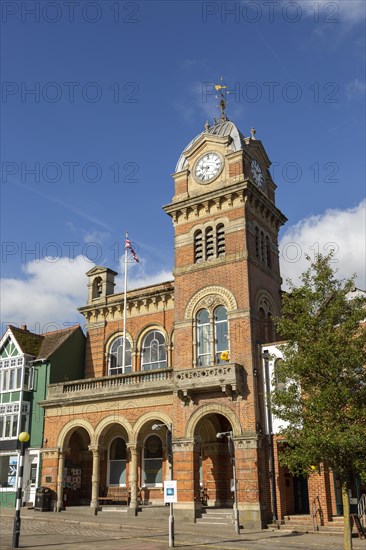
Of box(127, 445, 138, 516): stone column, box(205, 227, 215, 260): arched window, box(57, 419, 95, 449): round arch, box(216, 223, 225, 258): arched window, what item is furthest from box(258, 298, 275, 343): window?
box(57, 419, 95, 449): round arch

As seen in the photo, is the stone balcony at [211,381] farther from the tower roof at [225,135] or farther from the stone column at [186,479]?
the tower roof at [225,135]

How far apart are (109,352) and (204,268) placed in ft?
32.4

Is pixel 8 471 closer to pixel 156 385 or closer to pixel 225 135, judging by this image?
pixel 156 385

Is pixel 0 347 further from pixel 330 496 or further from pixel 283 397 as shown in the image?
pixel 283 397

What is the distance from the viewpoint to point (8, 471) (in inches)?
1261

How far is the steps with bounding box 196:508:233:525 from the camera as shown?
23.3m

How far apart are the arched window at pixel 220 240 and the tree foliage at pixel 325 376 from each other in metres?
11.6

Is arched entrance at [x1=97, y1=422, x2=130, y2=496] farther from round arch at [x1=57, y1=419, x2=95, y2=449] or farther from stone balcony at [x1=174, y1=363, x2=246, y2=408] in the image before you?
stone balcony at [x1=174, y1=363, x2=246, y2=408]

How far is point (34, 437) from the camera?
31438mm

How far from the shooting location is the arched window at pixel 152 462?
29297mm

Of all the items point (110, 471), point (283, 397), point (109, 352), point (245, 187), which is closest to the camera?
point (283, 397)

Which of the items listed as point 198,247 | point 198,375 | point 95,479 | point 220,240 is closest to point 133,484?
point 95,479

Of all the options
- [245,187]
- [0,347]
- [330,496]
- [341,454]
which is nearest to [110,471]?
[0,347]

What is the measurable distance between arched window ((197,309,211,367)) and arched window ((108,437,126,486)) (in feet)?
26.3
